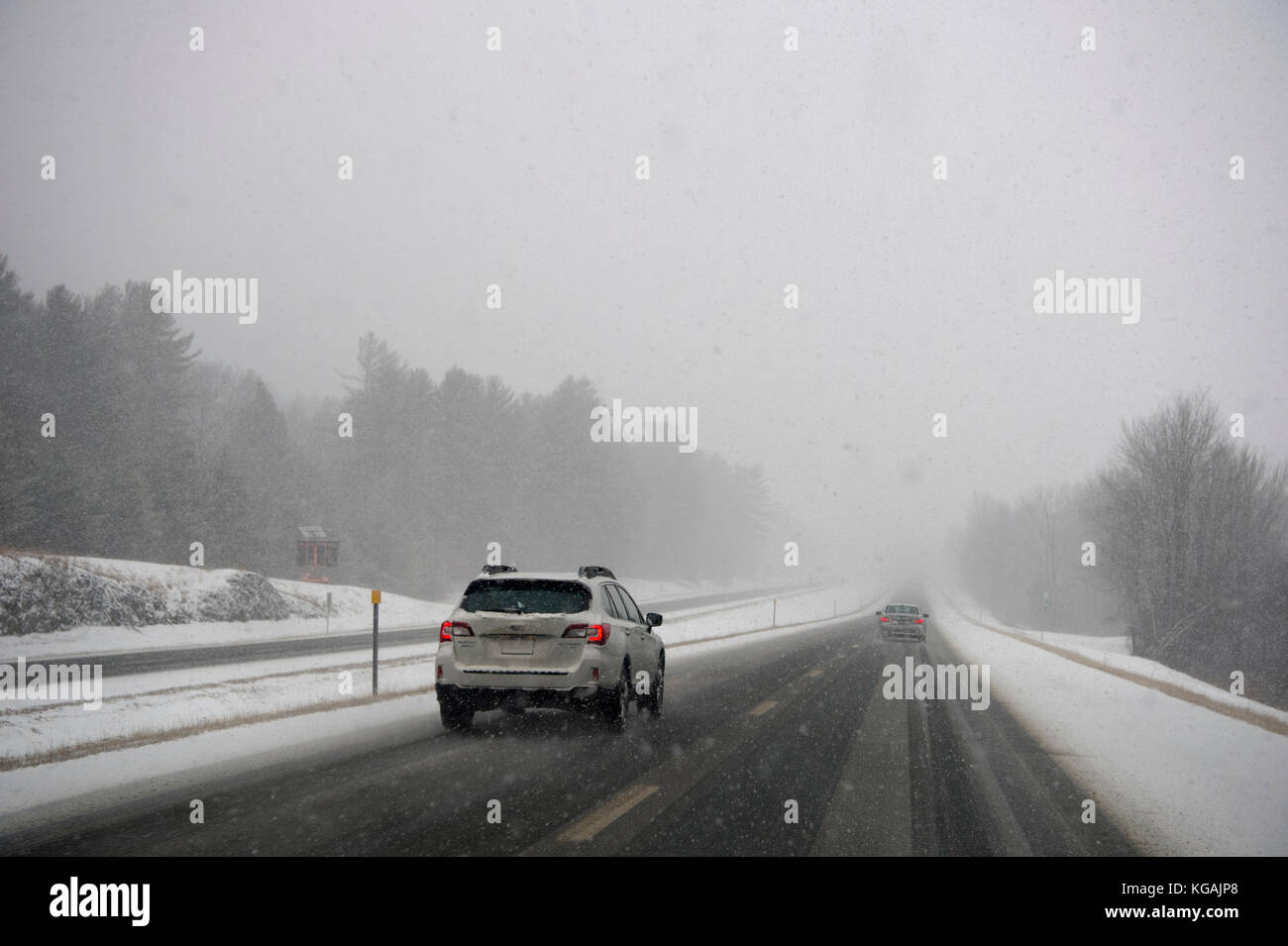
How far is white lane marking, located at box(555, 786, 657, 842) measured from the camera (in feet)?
19.1

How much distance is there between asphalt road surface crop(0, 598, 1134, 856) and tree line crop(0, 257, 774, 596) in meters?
33.8

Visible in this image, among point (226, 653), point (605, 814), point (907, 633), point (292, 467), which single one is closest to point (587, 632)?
point (605, 814)

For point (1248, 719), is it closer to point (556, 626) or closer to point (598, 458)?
point (556, 626)

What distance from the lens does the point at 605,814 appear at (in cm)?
636

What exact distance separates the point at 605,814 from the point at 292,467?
57.5 m

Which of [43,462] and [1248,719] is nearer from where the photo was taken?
[1248,719]

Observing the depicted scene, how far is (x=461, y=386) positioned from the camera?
67.8 m

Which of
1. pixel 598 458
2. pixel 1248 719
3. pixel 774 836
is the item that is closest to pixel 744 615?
pixel 598 458

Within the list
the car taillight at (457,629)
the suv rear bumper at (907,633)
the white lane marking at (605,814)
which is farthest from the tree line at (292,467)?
Result: the white lane marking at (605,814)

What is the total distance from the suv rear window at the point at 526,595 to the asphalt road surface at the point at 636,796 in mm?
1496

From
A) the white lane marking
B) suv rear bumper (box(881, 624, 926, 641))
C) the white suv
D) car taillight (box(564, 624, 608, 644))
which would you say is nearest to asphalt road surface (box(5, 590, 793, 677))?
the white suv

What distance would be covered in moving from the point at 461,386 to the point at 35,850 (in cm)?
6389

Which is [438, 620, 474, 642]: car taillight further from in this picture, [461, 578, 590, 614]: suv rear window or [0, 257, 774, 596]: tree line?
[0, 257, 774, 596]: tree line

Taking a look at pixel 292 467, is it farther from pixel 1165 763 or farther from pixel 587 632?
pixel 1165 763
